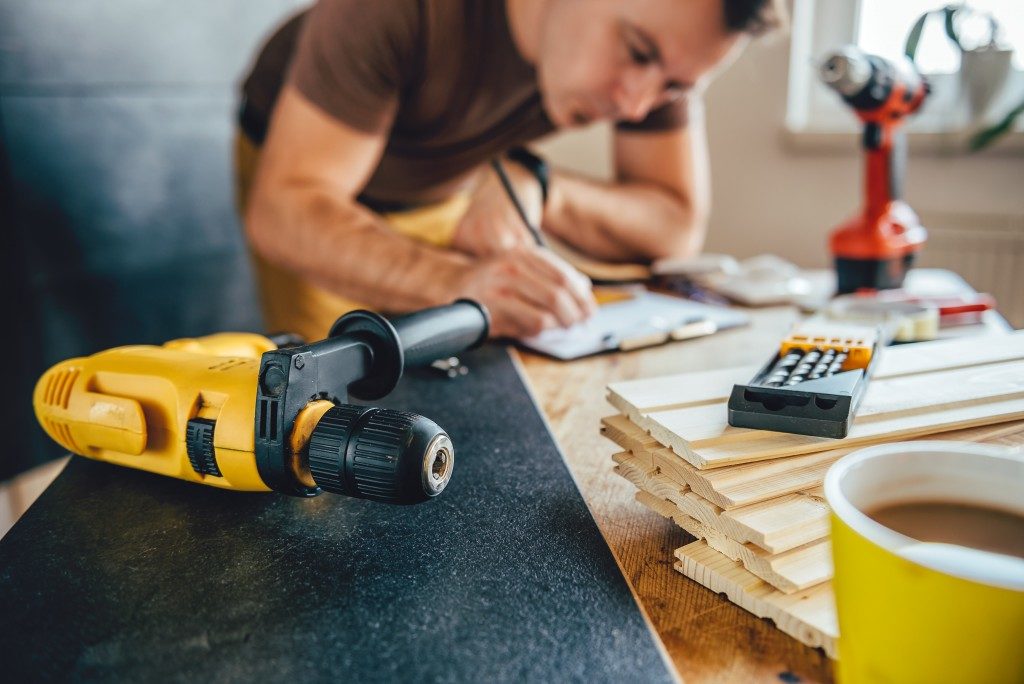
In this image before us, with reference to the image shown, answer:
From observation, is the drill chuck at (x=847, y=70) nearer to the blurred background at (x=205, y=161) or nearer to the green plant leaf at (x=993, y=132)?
the blurred background at (x=205, y=161)

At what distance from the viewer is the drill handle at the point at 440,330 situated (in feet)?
1.77

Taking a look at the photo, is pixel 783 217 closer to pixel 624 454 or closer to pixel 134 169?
pixel 134 169

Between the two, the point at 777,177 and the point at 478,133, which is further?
the point at 777,177

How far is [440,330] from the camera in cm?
57

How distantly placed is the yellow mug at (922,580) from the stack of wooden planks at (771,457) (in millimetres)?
52

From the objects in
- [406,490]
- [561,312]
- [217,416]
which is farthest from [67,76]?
[406,490]

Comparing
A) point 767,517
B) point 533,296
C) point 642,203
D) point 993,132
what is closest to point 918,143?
point 993,132

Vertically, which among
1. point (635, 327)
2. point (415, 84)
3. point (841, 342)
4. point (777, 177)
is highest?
point (415, 84)

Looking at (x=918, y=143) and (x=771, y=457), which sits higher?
(x=771, y=457)

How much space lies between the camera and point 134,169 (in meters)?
1.47

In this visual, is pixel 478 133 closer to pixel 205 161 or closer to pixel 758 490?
pixel 205 161

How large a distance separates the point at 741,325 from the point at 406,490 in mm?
567

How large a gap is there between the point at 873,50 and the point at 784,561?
5.75 ft

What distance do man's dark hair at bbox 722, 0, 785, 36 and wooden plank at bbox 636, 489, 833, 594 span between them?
2.66 feet
